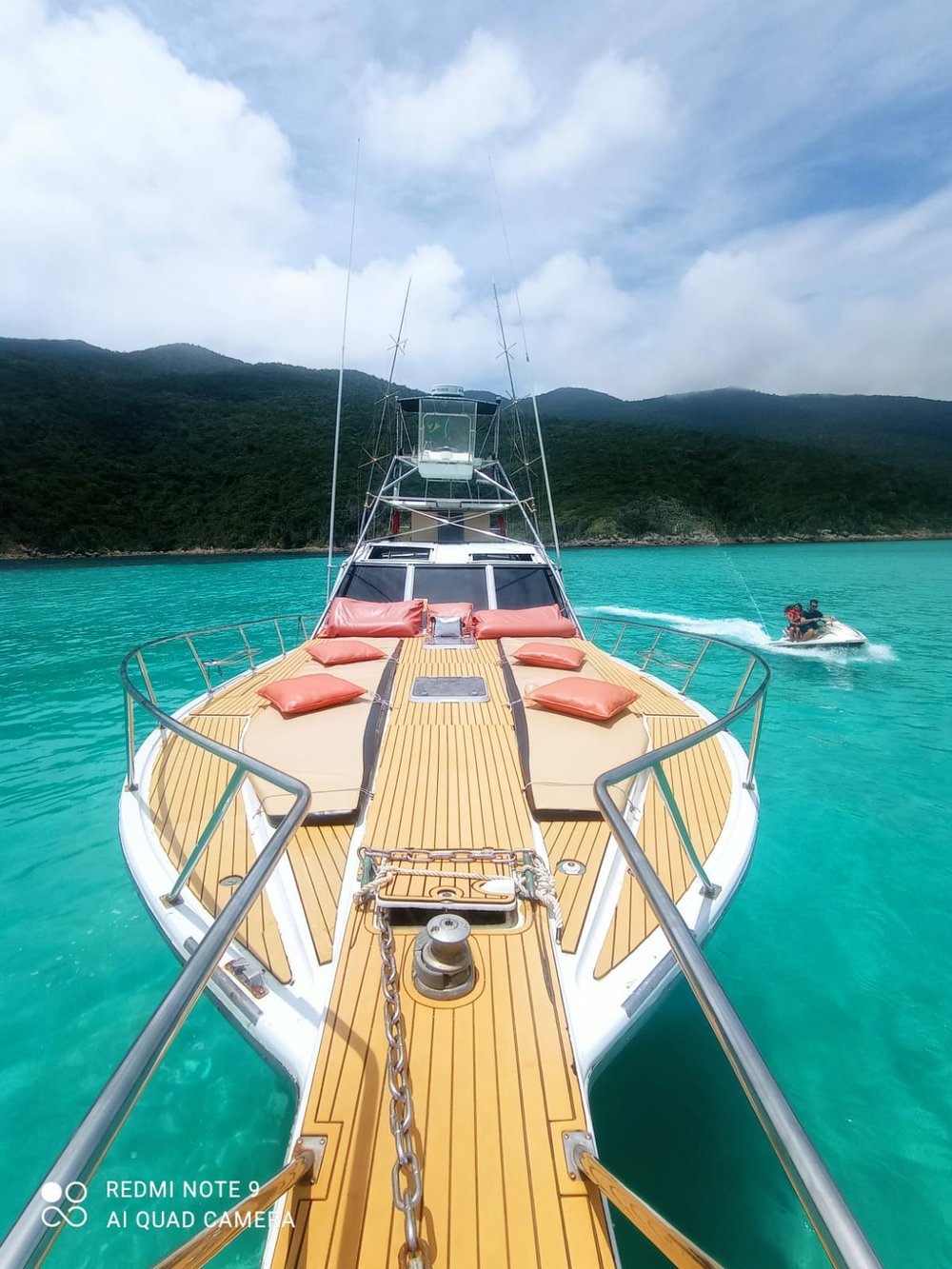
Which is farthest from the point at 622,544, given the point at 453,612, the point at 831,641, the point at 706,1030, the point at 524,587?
the point at 706,1030

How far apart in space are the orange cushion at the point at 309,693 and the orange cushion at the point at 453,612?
2696 mm

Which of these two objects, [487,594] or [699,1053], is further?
[487,594]

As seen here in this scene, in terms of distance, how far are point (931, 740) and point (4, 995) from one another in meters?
11.8

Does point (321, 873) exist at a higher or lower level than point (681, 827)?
lower

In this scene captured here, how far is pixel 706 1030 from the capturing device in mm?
3840

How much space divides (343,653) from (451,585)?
2.93 meters

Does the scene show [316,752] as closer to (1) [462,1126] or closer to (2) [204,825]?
(2) [204,825]

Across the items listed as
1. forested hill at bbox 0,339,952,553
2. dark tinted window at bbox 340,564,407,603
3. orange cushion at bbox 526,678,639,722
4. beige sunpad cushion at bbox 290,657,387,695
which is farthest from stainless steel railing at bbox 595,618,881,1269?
forested hill at bbox 0,339,952,553

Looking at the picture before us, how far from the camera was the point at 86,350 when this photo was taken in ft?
334

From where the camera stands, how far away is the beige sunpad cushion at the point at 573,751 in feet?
12.0

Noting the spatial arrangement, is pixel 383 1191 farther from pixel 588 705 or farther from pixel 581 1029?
pixel 588 705

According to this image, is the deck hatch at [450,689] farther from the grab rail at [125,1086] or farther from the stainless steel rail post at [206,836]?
the grab rail at [125,1086]

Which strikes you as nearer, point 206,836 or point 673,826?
point 206,836

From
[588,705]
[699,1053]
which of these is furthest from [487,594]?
[699,1053]
